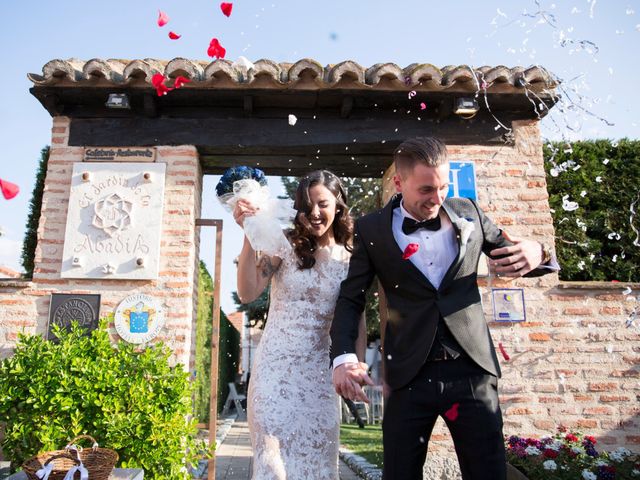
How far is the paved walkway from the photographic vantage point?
5.62m

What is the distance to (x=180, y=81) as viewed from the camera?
15.3ft

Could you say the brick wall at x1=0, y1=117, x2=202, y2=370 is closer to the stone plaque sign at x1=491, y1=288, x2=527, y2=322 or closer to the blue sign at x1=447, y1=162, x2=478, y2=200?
the blue sign at x1=447, y1=162, x2=478, y2=200

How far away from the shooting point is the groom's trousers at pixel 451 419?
5.73 feet

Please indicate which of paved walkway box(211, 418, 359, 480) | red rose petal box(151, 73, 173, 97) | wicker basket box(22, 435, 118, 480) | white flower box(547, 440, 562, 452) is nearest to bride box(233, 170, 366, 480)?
wicker basket box(22, 435, 118, 480)

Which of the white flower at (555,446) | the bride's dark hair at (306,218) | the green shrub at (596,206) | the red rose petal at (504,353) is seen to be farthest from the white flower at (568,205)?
the bride's dark hair at (306,218)

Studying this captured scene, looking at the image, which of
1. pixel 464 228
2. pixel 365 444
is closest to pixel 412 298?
pixel 464 228

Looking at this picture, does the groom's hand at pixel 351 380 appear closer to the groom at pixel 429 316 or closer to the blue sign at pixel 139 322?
the groom at pixel 429 316

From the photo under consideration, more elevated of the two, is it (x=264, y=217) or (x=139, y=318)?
(x=264, y=217)

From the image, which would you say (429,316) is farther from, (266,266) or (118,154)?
(118,154)

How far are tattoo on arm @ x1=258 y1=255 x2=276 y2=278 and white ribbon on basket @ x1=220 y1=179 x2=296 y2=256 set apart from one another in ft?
0.25

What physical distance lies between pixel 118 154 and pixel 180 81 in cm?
100

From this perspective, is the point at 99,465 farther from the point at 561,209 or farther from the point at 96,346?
the point at 561,209

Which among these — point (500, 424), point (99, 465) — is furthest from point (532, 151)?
point (99, 465)

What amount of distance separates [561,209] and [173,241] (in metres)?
4.25
